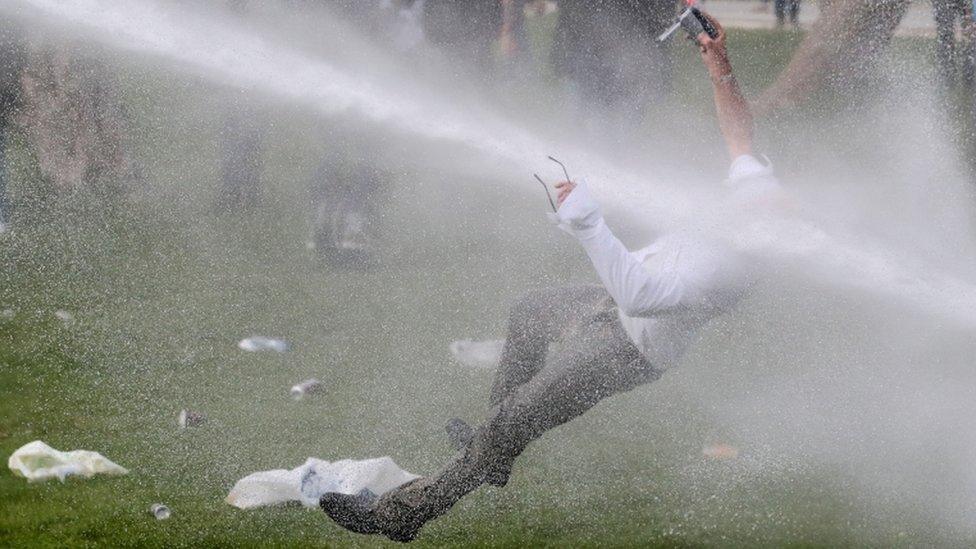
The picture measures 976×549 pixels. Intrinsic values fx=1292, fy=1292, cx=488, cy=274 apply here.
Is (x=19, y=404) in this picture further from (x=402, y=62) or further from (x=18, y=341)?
(x=402, y=62)

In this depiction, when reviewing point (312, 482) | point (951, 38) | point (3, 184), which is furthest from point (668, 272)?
point (951, 38)

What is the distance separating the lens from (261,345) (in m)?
6.80

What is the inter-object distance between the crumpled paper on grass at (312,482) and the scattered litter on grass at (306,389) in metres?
1.04

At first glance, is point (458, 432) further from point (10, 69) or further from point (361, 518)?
point (10, 69)

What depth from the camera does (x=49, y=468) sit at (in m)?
5.06

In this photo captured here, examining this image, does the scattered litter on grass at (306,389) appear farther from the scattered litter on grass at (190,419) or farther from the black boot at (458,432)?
the black boot at (458,432)

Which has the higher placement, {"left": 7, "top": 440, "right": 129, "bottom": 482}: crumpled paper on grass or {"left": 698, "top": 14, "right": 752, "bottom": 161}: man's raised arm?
{"left": 698, "top": 14, "right": 752, "bottom": 161}: man's raised arm

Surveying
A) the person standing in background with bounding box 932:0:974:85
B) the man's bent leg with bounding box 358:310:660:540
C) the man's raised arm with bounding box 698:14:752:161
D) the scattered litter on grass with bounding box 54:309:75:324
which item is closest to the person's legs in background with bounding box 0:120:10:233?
the scattered litter on grass with bounding box 54:309:75:324

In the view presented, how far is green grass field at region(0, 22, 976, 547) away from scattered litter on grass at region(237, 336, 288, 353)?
0.09 meters

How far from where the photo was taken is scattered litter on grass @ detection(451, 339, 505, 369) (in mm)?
6836

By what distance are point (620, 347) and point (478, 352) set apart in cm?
230

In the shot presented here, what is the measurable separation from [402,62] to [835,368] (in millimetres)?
3700

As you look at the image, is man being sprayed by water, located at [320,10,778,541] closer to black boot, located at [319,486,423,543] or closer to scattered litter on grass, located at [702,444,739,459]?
black boot, located at [319,486,423,543]

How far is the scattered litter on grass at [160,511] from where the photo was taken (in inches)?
189
